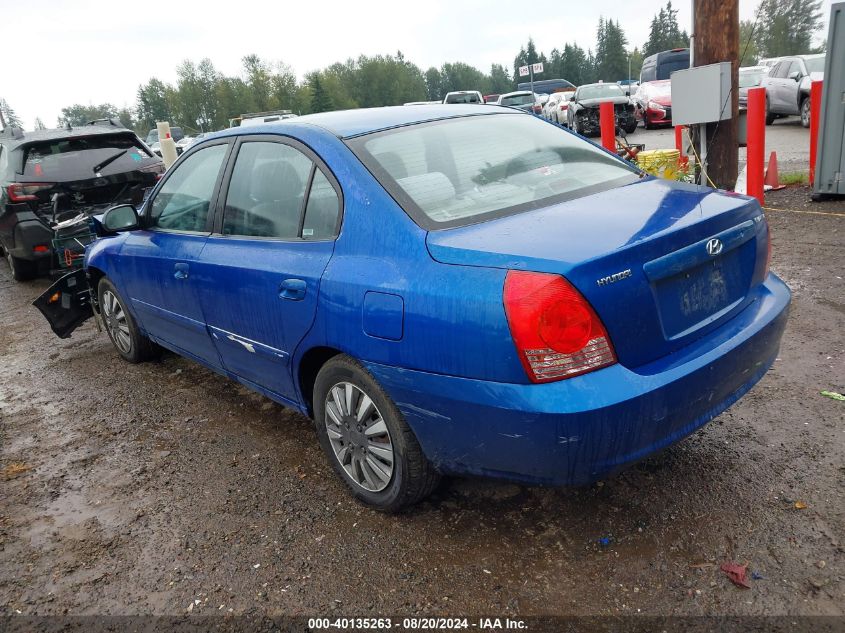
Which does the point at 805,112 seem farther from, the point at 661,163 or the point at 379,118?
the point at 379,118

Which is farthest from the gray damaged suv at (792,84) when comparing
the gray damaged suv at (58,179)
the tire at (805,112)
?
the gray damaged suv at (58,179)

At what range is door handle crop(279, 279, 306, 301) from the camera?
9.38 feet

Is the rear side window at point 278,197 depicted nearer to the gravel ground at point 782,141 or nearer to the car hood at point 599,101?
the gravel ground at point 782,141

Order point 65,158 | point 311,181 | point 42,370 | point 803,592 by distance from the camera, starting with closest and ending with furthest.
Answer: point 803,592 → point 311,181 → point 42,370 → point 65,158

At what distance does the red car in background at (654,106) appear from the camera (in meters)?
19.6

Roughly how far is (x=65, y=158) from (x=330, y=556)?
7.27 m

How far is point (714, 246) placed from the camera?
2467mm

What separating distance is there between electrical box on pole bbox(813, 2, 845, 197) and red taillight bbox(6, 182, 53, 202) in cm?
903

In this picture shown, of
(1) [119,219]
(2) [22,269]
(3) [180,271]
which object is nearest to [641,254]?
(3) [180,271]

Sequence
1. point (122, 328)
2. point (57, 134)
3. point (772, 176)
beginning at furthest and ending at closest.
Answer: point (772, 176), point (57, 134), point (122, 328)

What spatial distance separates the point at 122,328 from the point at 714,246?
14.3 ft

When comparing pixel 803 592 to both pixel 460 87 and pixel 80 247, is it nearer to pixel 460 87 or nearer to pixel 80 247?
pixel 80 247

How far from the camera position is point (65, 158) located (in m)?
8.09

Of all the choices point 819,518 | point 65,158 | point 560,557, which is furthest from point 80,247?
point 819,518
